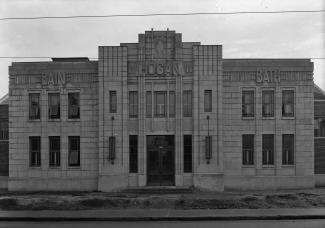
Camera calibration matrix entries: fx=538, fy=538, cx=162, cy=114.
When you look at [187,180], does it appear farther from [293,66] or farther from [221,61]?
[293,66]

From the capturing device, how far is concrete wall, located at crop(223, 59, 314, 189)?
124ft

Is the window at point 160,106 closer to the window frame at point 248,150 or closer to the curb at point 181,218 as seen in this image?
the window frame at point 248,150

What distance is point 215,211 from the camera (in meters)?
22.9

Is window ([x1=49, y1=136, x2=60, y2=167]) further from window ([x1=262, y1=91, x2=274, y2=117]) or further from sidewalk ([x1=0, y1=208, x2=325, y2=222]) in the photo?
sidewalk ([x1=0, y1=208, x2=325, y2=222])

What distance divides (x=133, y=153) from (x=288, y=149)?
11.0 metres

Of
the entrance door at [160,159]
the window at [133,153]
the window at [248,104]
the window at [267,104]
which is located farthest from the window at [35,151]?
the window at [267,104]

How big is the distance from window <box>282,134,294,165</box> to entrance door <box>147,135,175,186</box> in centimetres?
796

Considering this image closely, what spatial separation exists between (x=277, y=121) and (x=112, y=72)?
1214 centimetres

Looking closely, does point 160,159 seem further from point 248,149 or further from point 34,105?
point 34,105

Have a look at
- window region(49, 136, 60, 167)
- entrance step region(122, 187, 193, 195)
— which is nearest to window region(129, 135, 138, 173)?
entrance step region(122, 187, 193, 195)

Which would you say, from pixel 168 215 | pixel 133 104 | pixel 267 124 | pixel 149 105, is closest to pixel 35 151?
pixel 133 104

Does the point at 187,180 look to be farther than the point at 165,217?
Yes

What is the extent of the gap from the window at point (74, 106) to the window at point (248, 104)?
11847 mm

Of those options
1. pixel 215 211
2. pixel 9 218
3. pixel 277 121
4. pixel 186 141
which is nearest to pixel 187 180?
pixel 186 141
